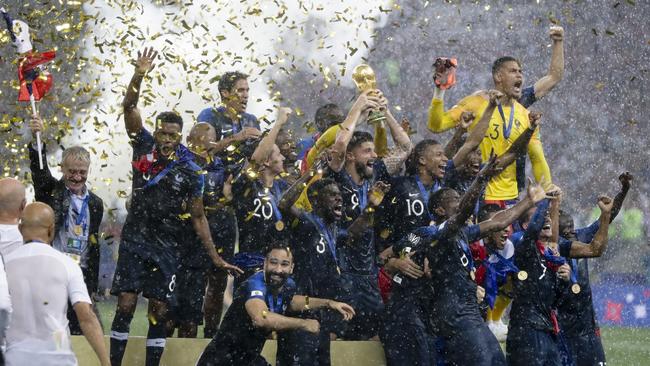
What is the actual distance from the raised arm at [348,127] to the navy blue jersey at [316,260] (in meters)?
0.46

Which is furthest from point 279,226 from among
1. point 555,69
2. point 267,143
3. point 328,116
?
point 555,69

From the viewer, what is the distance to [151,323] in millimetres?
8094

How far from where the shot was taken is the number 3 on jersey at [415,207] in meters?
8.61

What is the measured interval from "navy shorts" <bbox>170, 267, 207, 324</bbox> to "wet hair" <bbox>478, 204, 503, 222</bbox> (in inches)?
80.6

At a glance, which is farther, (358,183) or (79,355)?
(358,183)

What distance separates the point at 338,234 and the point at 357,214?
25cm

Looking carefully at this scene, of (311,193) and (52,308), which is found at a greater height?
(311,193)

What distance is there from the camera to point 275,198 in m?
8.60

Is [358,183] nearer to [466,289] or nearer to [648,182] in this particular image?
[466,289]

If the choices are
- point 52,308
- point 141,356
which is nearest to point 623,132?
point 141,356

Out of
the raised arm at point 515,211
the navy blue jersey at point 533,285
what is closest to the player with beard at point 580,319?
the navy blue jersey at point 533,285

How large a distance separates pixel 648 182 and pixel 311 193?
63.4 feet

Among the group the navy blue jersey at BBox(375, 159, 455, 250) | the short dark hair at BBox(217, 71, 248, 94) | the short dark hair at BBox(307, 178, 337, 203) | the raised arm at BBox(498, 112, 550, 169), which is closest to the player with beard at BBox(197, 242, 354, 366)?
the short dark hair at BBox(307, 178, 337, 203)

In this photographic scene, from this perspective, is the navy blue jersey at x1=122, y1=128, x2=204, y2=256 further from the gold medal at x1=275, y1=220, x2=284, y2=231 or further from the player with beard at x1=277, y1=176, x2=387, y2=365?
the player with beard at x1=277, y1=176, x2=387, y2=365
